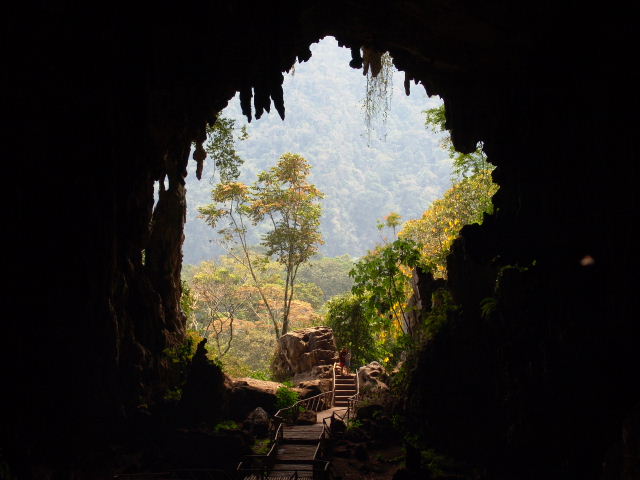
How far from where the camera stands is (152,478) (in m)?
9.59

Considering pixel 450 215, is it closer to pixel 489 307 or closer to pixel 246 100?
pixel 489 307

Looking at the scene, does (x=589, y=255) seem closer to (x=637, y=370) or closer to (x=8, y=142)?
(x=637, y=370)

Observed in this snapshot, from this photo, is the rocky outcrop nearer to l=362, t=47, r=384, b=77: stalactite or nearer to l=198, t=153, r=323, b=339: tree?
l=198, t=153, r=323, b=339: tree

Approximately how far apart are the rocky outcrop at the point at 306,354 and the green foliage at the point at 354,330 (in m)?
1.38

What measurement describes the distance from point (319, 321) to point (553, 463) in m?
22.2

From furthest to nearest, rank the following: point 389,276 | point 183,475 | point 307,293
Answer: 1. point 307,293
2. point 389,276
3. point 183,475

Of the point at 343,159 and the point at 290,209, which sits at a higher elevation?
the point at 343,159

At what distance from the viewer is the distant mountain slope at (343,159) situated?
120688 mm

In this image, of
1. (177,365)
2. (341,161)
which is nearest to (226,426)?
(177,365)

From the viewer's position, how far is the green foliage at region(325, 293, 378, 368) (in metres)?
25.0

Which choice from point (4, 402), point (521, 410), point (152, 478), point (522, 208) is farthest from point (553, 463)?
point (4, 402)

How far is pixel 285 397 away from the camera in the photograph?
53.0 ft

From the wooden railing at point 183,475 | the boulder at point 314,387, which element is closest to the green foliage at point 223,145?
the boulder at point 314,387

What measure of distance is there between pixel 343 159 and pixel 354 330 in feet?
367
